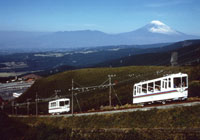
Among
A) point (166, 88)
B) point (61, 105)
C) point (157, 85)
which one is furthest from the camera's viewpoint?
point (61, 105)

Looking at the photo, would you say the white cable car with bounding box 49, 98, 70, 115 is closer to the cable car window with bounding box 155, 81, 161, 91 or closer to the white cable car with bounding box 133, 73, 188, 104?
the white cable car with bounding box 133, 73, 188, 104

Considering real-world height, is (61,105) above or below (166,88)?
below

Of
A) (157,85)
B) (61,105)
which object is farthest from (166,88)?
(61,105)

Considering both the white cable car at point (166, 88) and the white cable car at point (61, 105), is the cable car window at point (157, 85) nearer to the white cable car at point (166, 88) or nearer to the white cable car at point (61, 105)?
the white cable car at point (166, 88)

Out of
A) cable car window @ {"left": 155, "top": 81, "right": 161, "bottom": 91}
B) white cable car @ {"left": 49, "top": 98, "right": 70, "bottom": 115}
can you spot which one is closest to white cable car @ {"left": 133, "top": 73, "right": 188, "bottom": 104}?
cable car window @ {"left": 155, "top": 81, "right": 161, "bottom": 91}

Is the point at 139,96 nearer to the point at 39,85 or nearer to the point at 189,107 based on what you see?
the point at 189,107

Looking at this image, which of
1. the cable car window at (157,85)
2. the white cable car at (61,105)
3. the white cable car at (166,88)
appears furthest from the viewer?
the white cable car at (61,105)

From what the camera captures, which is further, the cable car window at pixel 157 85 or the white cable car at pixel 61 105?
the white cable car at pixel 61 105

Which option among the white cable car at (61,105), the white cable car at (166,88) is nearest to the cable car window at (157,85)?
the white cable car at (166,88)

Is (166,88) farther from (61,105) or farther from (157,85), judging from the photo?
(61,105)
